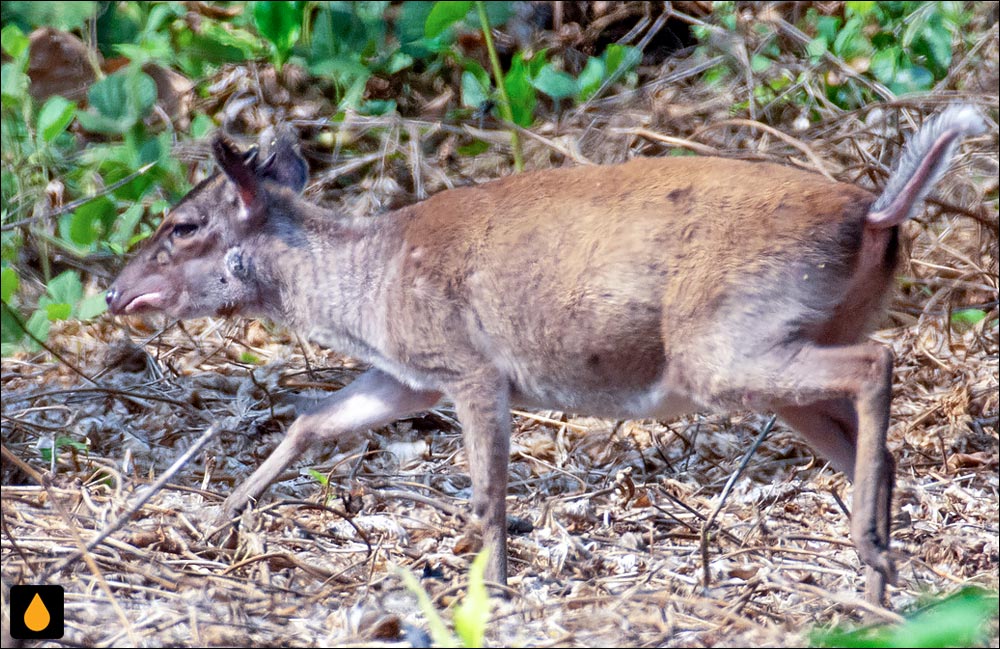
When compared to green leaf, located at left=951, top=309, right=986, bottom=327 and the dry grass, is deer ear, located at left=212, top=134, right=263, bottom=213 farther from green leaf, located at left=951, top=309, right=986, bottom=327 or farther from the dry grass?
green leaf, located at left=951, top=309, right=986, bottom=327

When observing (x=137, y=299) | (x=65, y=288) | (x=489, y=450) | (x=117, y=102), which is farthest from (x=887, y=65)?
(x=65, y=288)

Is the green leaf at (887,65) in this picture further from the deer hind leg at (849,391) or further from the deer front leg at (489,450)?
the deer front leg at (489,450)

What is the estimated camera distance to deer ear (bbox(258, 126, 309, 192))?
520 centimetres

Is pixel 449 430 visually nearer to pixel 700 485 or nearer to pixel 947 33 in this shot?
pixel 700 485

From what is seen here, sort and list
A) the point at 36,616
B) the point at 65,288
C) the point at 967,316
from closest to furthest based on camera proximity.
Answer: the point at 36,616
the point at 65,288
the point at 967,316

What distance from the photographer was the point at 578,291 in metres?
4.43

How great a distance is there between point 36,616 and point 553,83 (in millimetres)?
4570

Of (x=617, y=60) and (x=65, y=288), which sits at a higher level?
(x=617, y=60)

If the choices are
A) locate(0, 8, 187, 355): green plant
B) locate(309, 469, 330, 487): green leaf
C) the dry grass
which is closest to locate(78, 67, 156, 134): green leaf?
locate(0, 8, 187, 355): green plant

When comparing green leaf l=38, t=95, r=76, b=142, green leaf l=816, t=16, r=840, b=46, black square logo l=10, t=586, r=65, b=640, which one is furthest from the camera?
green leaf l=816, t=16, r=840, b=46

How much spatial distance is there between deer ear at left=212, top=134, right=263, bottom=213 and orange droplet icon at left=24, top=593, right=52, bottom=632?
1.95m

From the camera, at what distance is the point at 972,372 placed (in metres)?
6.16

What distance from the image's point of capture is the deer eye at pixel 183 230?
5.11 m

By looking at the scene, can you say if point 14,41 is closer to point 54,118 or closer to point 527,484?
point 54,118
